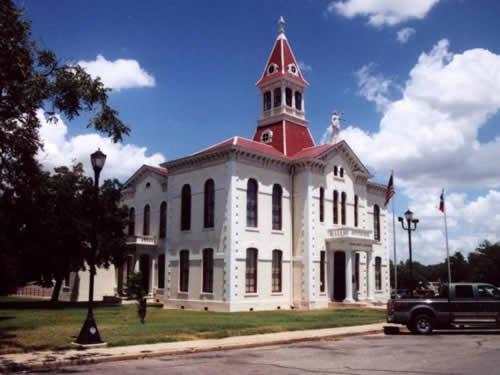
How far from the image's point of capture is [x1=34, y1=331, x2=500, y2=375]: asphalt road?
11344 millimetres

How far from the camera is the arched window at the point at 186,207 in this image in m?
36.1

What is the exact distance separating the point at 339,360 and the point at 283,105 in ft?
93.6

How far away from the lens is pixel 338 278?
121 feet

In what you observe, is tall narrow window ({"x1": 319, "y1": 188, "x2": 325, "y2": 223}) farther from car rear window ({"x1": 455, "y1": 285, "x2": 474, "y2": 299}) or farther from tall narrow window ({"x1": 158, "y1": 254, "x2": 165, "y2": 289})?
car rear window ({"x1": 455, "y1": 285, "x2": 474, "y2": 299})

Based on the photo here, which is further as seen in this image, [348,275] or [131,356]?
[348,275]

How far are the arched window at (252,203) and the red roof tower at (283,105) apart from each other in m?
4.94

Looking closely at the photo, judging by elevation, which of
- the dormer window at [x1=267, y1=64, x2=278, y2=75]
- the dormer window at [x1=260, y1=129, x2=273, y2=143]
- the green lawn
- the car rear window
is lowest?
the green lawn

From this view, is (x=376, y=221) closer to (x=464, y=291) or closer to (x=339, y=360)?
(x=464, y=291)

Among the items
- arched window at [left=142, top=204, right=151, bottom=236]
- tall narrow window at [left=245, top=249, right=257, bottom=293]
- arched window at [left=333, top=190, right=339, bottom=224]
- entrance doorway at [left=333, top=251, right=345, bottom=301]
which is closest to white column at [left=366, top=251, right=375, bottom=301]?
entrance doorway at [left=333, top=251, right=345, bottom=301]

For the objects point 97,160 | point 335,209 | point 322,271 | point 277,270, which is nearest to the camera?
point 97,160

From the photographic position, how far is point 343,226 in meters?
37.7

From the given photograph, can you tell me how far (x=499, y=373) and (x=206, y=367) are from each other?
6534 mm

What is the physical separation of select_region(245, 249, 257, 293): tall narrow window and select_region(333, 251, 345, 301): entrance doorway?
22.7 feet

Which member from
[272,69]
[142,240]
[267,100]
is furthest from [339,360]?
[272,69]
